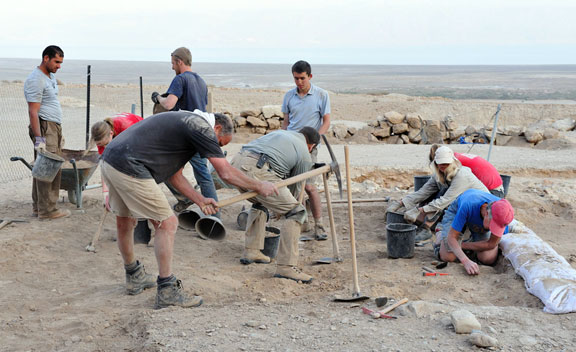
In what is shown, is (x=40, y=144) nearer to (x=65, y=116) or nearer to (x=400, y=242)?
(x=400, y=242)

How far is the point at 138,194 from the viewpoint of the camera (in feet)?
13.5

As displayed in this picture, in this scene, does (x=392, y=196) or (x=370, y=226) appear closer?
(x=370, y=226)

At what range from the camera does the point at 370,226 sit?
23.4 ft

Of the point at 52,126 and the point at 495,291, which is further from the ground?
the point at 52,126

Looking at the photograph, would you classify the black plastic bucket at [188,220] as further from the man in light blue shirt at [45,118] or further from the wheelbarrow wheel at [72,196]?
the wheelbarrow wheel at [72,196]

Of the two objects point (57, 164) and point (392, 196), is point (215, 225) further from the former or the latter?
point (392, 196)

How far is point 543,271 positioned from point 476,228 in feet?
2.61

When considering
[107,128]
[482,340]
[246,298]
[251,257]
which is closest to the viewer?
[482,340]

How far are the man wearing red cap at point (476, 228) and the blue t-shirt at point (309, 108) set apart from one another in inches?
75.2

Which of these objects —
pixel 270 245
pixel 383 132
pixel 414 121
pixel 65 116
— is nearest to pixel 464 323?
pixel 270 245

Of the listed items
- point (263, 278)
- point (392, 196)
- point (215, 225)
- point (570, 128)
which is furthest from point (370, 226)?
point (570, 128)

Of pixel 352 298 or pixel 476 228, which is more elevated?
pixel 476 228

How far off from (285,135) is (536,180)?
5.45 meters

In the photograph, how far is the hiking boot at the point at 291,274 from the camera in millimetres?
5000
